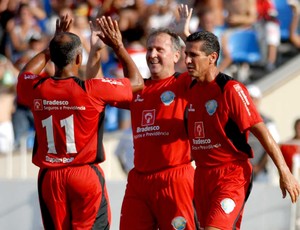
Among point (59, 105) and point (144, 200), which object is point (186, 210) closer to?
point (144, 200)

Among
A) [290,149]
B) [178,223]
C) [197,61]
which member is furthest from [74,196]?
[290,149]

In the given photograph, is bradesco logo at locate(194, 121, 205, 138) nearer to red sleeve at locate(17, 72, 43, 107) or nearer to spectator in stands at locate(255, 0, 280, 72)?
red sleeve at locate(17, 72, 43, 107)

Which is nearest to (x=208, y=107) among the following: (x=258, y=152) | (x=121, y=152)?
(x=258, y=152)

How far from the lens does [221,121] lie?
970 cm

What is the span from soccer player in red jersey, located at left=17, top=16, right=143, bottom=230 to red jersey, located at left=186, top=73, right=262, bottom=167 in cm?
62

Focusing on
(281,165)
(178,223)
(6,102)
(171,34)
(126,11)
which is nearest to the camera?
(281,165)

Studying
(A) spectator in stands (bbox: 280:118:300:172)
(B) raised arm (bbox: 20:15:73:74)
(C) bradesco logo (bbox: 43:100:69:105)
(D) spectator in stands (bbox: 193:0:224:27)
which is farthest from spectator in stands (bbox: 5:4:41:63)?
(C) bradesco logo (bbox: 43:100:69:105)

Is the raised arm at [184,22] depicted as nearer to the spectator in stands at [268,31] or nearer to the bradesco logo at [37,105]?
the bradesco logo at [37,105]

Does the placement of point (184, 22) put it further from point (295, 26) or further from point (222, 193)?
point (295, 26)

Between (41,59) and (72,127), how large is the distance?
86 cm

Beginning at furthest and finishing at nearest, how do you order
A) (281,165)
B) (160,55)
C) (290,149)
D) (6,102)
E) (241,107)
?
(6,102), (290,149), (160,55), (241,107), (281,165)

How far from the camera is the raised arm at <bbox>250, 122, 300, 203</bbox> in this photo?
9250 mm

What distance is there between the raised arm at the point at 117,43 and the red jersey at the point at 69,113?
96 mm

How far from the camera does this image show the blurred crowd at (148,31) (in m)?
16.6
